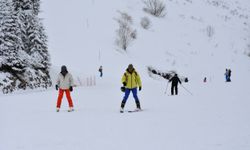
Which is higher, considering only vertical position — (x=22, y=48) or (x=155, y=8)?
(x=155, y=8)

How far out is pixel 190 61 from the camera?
141ft

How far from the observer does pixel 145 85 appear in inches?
1118

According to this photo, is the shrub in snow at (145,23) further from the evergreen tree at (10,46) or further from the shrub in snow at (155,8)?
the evergreen tree at (10,46)

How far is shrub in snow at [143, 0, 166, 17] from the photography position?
52.7m

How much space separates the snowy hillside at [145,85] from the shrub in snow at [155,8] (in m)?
0.90

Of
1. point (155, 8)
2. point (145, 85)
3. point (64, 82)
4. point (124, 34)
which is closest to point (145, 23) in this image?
point (155, 8)

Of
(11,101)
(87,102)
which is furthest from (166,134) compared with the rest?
(11,101)

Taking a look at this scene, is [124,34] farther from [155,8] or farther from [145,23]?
[155,8]

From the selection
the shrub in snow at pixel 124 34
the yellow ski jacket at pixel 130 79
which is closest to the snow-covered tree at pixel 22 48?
the yellow ski jacket at pixel 130 79

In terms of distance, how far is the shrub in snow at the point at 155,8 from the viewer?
52.7 meters

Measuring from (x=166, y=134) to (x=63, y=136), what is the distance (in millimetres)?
2449

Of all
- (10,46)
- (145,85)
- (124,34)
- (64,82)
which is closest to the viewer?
(64,82)

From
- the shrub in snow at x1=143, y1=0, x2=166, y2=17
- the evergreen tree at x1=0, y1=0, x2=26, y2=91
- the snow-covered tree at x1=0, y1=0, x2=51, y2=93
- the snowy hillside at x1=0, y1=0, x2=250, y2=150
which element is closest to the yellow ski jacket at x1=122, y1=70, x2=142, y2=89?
the snowy hillside at x1=0, y1=0, x2=250, y2=150

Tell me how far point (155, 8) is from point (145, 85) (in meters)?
26.8
